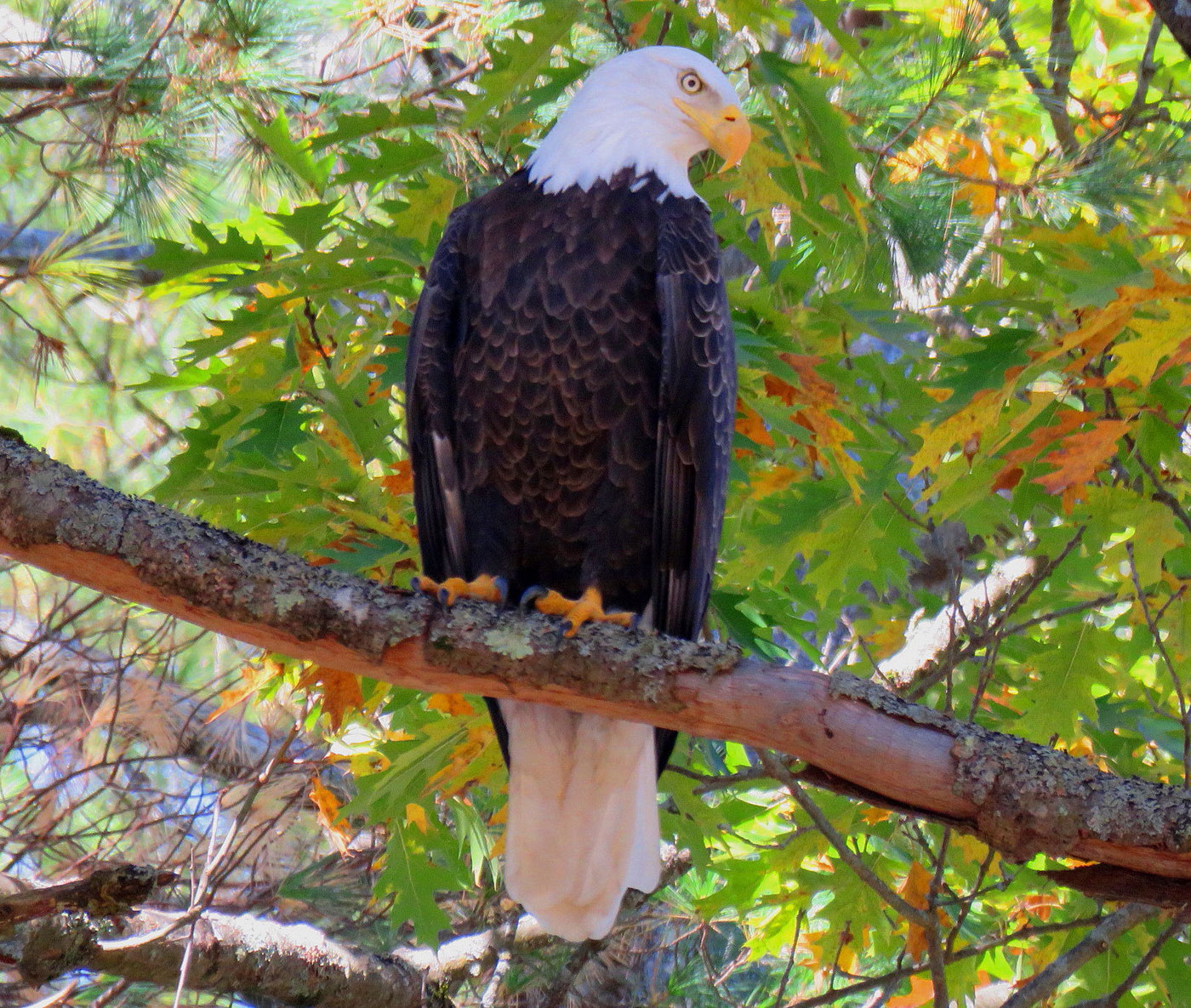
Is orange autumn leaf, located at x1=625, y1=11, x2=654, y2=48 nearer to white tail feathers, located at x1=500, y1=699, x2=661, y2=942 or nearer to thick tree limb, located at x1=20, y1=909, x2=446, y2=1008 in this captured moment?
white tail feathers, located at x1=500, y1=699, x2=661, y2=942

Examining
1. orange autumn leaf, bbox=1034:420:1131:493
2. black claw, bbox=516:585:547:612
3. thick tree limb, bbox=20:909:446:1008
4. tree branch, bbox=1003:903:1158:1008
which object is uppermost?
orange autumn leaf, bbox=1034:420:1131:493

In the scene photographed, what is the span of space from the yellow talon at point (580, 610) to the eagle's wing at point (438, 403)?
28 cm

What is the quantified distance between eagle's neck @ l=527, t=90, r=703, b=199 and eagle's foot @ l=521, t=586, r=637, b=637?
36.1 inches

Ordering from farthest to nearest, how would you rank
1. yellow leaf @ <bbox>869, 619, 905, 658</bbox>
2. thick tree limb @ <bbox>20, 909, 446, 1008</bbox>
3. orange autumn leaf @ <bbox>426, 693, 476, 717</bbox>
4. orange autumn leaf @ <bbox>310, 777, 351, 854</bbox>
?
1. yellow leaf @ <bbox>869, 619, 905, 658</bbox>
2. orange autumn leaf @ <bbox>310, 777, 351, 854</bbox>
3. thick tree limb @ <bbox>20, 909, 446, 1008</bbox>
4. orange autumn leaf @ <bbox>426, 693, 476, 717</bbox>

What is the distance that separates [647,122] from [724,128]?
19 cm

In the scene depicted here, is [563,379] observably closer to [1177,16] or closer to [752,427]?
[752,427]

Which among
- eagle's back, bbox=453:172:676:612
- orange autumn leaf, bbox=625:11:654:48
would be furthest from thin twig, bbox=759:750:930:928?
orange autumn leaf, bbox=625:11:654:48

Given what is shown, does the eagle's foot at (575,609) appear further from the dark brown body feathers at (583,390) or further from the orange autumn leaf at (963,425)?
the orange autumn leaf at (963,425)

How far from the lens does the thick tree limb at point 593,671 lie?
1.90m

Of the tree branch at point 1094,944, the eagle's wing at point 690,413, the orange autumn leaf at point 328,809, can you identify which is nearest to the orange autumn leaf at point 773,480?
the eagle's wing at point 690,413

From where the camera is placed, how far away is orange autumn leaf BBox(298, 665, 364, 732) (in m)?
2.68

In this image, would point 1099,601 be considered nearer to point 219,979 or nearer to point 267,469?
point 267,469

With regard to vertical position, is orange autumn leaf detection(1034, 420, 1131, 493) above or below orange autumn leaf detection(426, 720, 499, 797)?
above

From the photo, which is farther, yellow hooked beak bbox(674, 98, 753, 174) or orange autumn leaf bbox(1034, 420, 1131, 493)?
yellow hooked beak bbox(674, 98, 753, 174)
